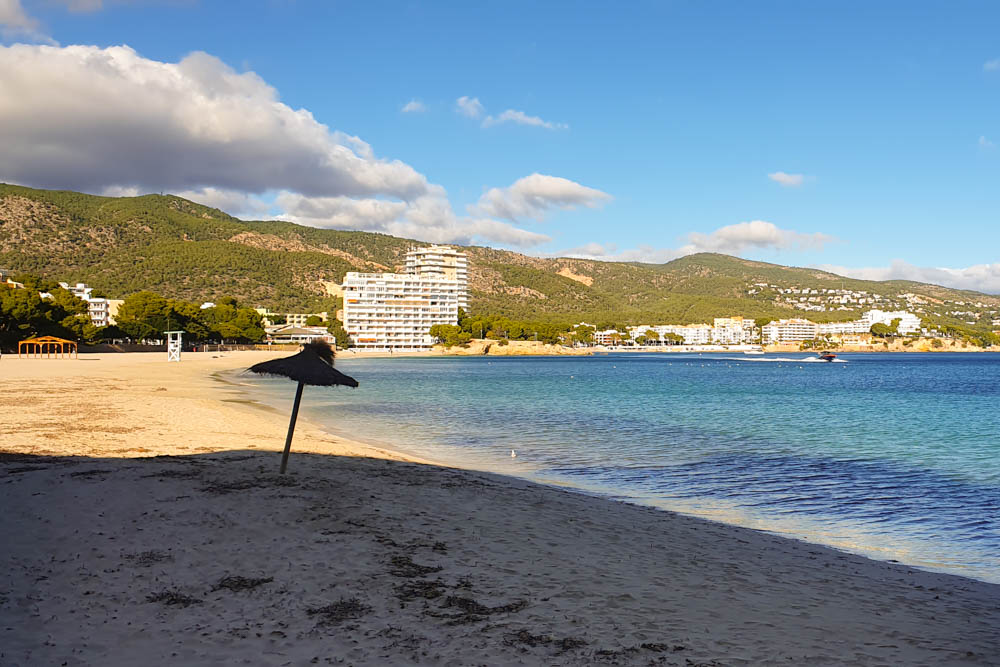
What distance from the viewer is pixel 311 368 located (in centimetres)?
1109

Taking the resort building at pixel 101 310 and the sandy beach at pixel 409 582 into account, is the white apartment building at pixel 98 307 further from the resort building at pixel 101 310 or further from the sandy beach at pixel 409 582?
the sandy beach at pixel 409 582

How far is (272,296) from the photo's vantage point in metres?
181

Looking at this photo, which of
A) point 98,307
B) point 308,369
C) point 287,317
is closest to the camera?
point 308,369

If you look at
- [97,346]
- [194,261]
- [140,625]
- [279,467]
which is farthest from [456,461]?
[194,261]

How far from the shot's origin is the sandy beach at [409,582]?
5.16 metres

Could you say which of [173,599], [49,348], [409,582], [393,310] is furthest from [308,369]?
[393,310]

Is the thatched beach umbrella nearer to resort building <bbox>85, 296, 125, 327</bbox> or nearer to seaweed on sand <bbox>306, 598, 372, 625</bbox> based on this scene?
seaweed on sand <bbox>306, 598, 372, 625</bbox>

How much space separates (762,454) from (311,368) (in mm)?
13339

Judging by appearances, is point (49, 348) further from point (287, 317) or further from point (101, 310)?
point (287, 317)

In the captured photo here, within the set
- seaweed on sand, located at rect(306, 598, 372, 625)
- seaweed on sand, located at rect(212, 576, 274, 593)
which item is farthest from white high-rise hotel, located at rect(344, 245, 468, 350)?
seaweed on sand, located at rect(306, 598, 372, 625)

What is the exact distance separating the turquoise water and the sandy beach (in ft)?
6.51

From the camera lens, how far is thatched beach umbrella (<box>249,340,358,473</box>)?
11.0m

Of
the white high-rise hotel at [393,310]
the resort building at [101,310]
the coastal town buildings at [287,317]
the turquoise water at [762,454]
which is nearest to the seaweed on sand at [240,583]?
the turquoise water at [762,454]

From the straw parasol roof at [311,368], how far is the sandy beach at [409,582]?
1582 millimetres
